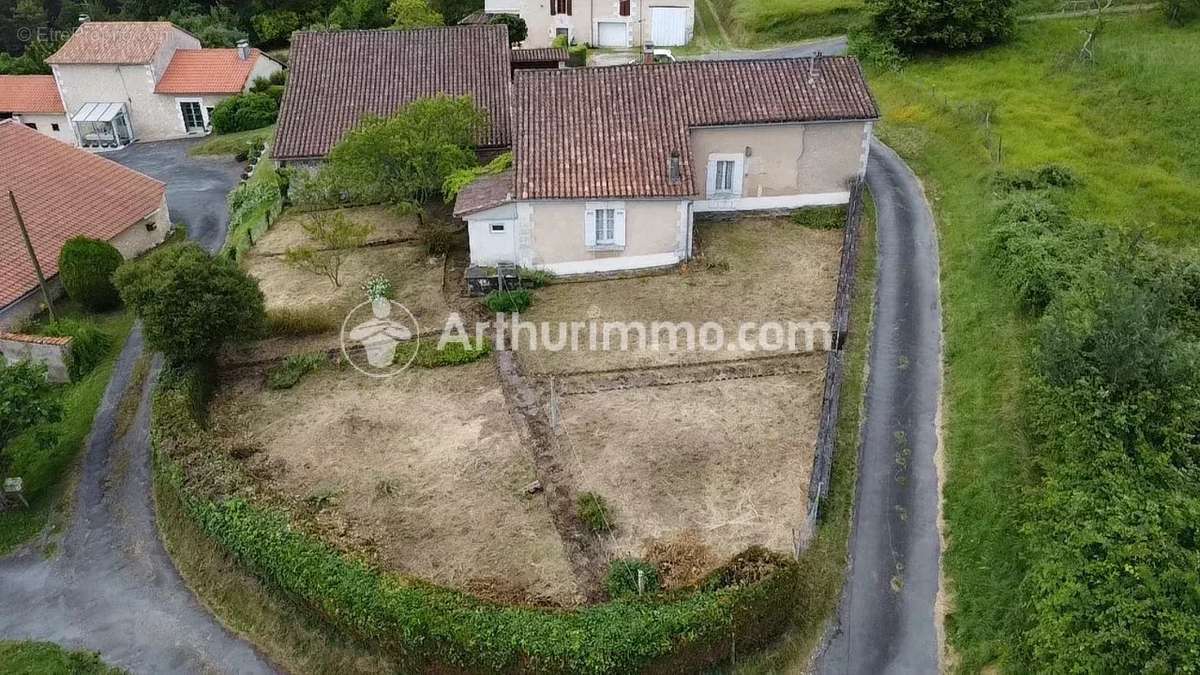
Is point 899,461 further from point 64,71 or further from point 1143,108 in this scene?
point 64,71

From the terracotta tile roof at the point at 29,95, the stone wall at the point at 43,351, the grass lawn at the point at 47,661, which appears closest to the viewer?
the grass lawn at the point at 47,661

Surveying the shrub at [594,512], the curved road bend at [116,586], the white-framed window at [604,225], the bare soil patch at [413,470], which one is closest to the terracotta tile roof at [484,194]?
the white-framed window at [604,225]

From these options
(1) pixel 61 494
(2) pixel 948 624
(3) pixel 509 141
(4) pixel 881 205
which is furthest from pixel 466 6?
(2) pixel 948 624

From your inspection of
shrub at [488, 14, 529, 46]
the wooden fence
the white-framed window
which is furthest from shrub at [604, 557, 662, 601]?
shrub at [488, 14, 529, 46]

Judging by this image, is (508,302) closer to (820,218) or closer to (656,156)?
(656,156)

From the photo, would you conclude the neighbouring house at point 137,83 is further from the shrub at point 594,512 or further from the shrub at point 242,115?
the shrub at point 594,512

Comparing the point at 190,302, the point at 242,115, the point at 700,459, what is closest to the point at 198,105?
the point at 242,115

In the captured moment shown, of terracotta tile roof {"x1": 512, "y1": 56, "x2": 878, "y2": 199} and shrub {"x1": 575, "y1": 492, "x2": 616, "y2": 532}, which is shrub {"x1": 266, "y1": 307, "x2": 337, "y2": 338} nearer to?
terracotta tile roof {"x1": 512, "y1": 56, "x2": 878, "y2": 199}
